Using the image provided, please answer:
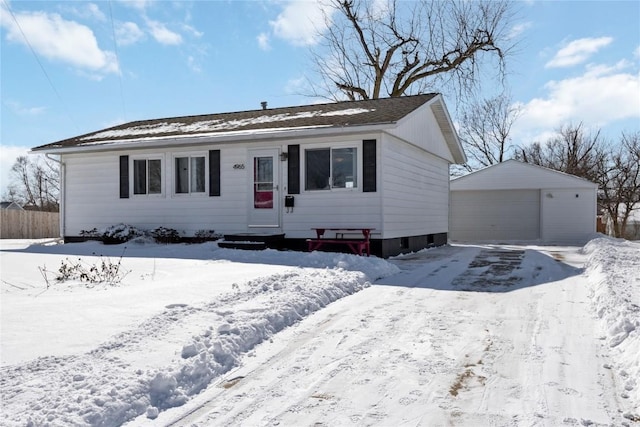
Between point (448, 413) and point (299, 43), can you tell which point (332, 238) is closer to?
point (448, 413)

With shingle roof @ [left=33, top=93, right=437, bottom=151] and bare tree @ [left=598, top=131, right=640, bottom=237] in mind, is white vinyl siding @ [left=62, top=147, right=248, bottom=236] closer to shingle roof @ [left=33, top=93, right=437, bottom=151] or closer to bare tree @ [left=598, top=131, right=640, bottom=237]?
shingle roof @ [left=33, top=93, right=437, bottom=151]

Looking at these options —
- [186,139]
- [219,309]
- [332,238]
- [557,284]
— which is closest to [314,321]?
[219,309]

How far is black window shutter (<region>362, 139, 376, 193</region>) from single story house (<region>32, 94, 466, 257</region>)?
22mm

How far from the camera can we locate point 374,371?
409cm

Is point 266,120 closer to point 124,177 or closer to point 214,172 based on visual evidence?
point 214,172

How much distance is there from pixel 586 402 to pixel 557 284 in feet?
16.2

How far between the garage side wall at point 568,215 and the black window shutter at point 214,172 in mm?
14343

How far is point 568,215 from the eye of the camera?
21.3 meters

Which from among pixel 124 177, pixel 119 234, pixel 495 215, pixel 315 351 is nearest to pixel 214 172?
pixel 124 177

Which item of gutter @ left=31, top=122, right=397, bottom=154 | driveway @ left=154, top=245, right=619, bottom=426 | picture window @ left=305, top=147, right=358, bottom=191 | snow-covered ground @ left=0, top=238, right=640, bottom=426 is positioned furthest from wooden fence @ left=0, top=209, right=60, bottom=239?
driveway @ left=154, top=245, right=619, bottom=426

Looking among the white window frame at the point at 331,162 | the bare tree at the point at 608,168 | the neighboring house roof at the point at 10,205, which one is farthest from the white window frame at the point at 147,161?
the neighboring house roof at the point at 10,205

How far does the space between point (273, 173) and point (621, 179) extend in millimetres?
31626

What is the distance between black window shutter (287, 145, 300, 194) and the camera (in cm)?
1219

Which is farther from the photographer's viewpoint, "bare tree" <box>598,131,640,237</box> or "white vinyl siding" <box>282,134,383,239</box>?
"bare tree" <box>598,131,640,237</box>
